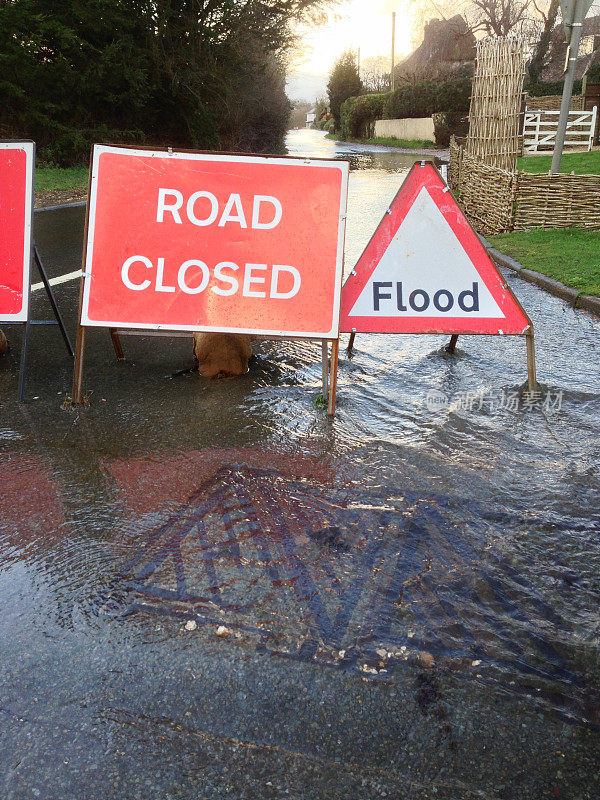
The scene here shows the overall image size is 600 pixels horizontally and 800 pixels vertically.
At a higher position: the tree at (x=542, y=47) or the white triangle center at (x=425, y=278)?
the tree at (x=542, y=47)

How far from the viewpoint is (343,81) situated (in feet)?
230

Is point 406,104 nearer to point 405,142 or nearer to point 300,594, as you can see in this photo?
point 405,142

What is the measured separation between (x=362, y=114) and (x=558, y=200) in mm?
52116

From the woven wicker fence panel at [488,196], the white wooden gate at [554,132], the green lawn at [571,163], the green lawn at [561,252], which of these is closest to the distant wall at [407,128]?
the white wooden gate at [554,132]

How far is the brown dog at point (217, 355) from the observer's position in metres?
5.20

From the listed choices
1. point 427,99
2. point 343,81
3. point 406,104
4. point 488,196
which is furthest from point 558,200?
point 343,81

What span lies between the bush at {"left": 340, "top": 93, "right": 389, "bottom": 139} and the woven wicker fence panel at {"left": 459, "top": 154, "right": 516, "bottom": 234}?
146 ft

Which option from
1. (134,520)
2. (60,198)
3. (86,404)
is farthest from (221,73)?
(134,520)

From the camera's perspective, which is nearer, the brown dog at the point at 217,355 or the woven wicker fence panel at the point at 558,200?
the brown dog at the point at 217,355

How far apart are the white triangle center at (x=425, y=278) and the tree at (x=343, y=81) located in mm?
68605

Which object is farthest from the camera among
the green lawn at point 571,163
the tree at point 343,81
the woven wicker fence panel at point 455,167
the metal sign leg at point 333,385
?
the tree at point 343,81

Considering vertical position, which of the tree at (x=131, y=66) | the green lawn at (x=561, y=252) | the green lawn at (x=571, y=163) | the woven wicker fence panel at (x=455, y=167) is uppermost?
the tree at (x=131, y=66)

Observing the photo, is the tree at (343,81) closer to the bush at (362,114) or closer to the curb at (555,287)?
the bush at (362,114)

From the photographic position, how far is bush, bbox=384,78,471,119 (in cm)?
4188
